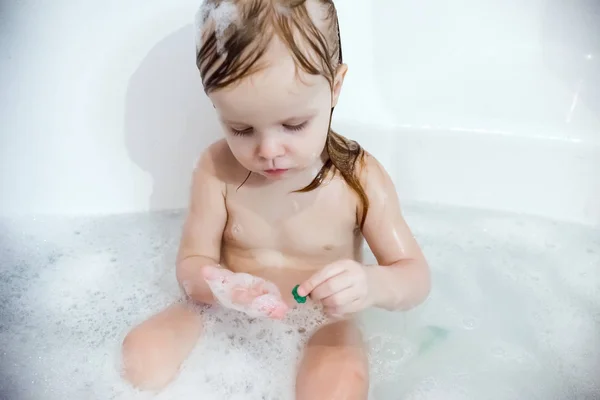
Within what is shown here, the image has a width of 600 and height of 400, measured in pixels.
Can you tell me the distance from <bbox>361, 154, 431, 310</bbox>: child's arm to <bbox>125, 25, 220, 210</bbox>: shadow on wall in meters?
0.46

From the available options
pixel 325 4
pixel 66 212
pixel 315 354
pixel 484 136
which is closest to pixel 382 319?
pixel 315 354

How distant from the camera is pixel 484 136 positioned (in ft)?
4.47

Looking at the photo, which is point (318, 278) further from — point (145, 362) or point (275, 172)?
point (145, 362)

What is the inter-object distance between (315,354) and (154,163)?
0.58 metres

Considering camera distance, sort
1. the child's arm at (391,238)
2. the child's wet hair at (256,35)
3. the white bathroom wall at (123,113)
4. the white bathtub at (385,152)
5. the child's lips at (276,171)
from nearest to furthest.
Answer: the child's wet hair at (256,35) → the child's lips at (276,171) → the child's arm at (391,238) → the white bathtub at (385,152) → the white bathroom wall at (123,113)

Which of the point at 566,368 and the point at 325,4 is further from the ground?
the point at 325,4

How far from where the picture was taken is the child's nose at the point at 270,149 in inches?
32.7

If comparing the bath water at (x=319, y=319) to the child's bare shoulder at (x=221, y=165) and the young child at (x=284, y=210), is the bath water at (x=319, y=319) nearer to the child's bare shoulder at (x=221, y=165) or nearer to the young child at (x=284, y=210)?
the young child at (x=284, y=210)

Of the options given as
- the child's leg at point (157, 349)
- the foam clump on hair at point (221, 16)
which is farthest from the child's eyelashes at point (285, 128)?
the child's leg at point (157, 349)

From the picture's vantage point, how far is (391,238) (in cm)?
101

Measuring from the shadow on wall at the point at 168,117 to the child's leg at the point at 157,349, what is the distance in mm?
404

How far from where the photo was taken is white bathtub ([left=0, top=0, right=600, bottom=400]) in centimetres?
121

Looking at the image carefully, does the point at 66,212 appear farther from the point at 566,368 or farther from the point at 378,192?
the point at 566,368

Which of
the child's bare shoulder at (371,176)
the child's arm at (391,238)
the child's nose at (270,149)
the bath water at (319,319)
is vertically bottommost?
the bath water at (319,319)
